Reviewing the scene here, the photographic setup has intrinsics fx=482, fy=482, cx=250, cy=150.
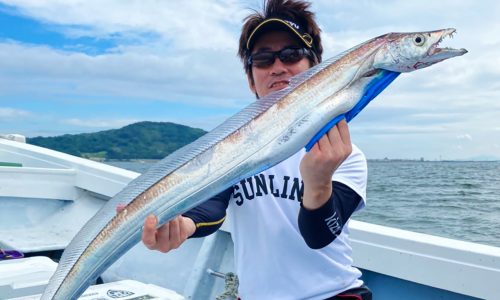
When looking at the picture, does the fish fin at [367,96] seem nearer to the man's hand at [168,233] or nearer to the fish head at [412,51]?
the fish head at [412,51]

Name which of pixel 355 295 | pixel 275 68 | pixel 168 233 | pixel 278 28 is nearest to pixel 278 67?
pixel 275 68

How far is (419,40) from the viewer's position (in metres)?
1.72

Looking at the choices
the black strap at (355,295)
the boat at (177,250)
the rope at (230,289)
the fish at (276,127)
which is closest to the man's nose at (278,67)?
the fish at (276,127)

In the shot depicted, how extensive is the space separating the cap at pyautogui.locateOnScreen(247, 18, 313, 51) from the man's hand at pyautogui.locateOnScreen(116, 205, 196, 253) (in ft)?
3.28

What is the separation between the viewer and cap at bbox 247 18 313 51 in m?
2.47

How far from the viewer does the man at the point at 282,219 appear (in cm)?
222

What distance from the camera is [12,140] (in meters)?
8.28

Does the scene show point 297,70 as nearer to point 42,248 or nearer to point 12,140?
point 42,248

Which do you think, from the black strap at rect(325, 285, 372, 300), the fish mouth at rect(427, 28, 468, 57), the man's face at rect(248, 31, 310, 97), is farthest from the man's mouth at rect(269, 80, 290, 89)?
the black strap at rect(325, 285, 372, 300)

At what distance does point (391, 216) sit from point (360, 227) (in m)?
8.78

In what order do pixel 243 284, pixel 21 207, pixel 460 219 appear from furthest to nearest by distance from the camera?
pixel 460 219 < pixel 21 207 < pixel 243 284

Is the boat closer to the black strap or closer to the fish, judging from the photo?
the black strap

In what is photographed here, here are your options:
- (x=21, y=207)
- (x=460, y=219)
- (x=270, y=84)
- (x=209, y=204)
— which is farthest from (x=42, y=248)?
(x=460, y=219)

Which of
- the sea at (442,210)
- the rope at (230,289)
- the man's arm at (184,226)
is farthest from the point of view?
the sea at (442,210)
